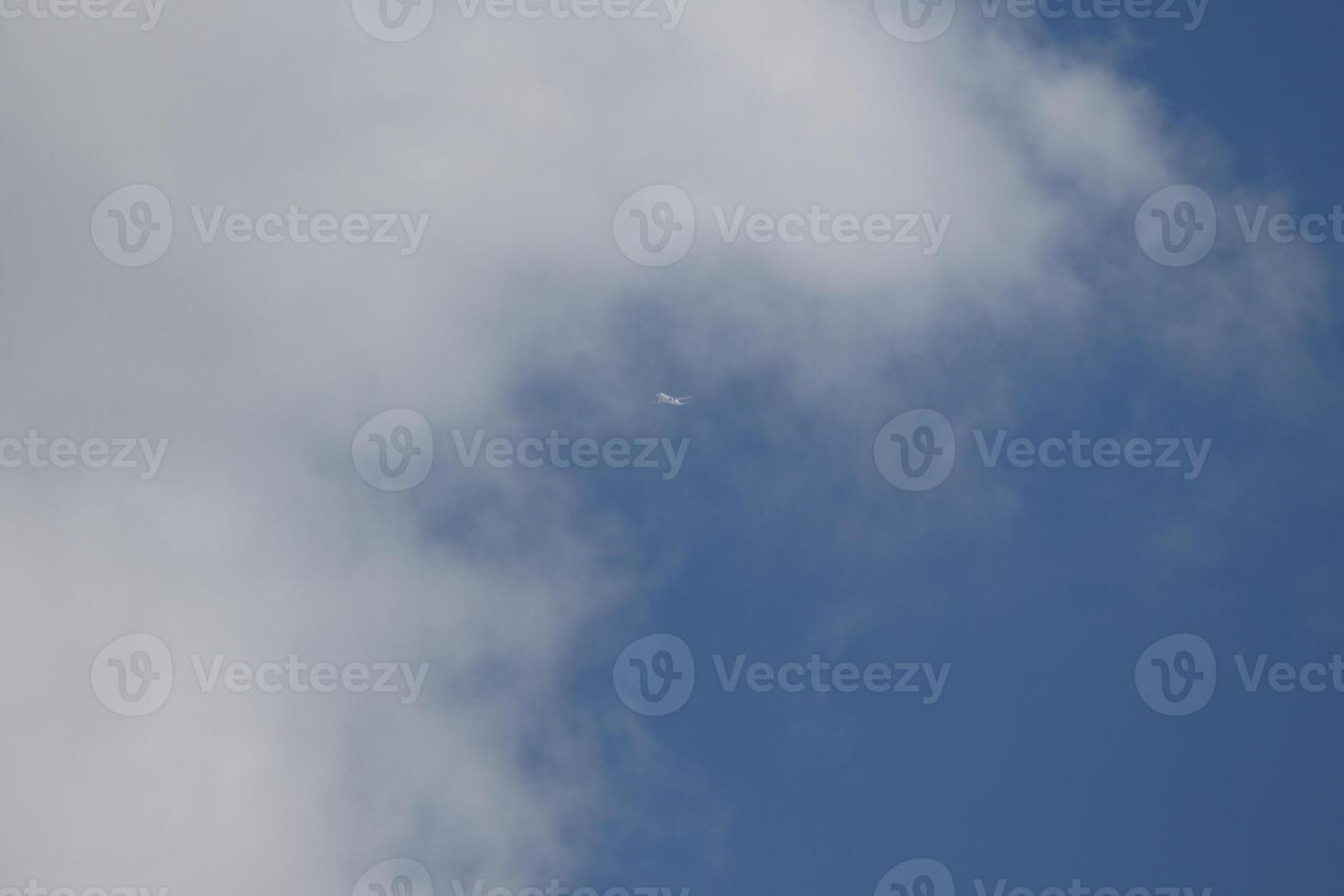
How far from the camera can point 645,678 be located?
2058cm

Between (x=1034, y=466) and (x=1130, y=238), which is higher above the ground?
(x=1130, y=238)

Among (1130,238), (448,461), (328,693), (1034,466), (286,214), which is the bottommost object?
(328,693)

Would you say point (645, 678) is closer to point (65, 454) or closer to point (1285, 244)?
point (65, 454)

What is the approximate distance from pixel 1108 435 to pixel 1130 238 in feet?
8.91

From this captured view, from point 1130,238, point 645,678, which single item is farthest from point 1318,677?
point 645,678
